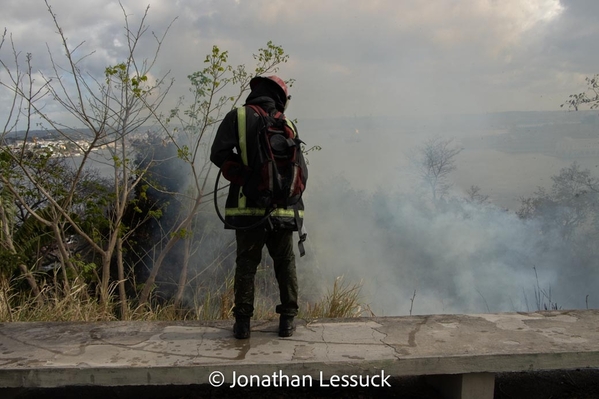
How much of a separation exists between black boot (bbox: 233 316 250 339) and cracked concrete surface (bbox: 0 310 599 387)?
61 mm

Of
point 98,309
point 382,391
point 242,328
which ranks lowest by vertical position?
point 382,391

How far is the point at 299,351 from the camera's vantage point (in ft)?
11.0

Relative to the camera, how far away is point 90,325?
12.9 feet

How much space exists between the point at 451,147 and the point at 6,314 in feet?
38.5

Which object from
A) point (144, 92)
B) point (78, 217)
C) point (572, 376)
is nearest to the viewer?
point (572, 376)

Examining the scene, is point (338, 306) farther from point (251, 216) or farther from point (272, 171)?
point (272, 171)

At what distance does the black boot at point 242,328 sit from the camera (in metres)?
3.61

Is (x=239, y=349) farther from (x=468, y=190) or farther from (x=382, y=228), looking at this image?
(x=468, y=190)

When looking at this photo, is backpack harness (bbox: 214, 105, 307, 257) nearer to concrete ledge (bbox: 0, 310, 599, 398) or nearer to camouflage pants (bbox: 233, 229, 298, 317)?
camouflage pants (bbox: 233, 229, 298, 317)

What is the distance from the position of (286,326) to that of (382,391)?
2.64 ft

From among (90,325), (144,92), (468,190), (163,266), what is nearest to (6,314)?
(90,325)

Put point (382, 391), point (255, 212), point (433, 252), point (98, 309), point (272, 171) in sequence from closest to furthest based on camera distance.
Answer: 1. point (272, 171)
2. point (255, 212)
3. point (382, 391)
4. point (98, 309)
5. point (433, 252)

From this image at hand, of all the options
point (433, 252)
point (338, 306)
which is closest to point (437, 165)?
point (433, 252)

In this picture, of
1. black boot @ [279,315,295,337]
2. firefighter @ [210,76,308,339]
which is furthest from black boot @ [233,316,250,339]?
black boot @ [279,315,295,337]
